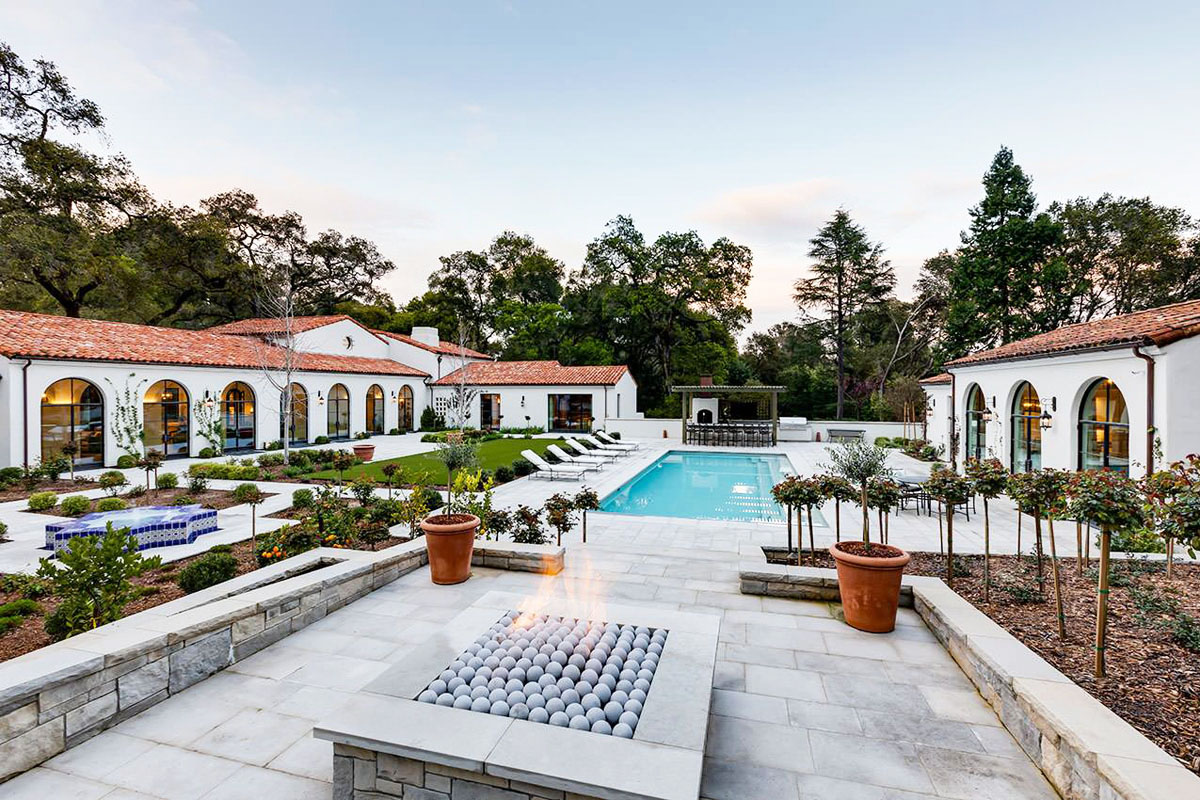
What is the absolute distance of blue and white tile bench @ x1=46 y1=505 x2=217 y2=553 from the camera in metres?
6.51

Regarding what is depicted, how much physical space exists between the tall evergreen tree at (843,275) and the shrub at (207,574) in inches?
1222

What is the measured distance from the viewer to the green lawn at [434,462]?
12904 millimetres

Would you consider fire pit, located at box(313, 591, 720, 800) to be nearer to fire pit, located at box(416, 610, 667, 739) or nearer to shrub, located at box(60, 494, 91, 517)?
fire pit, located at box(416, 610, 667, 739)

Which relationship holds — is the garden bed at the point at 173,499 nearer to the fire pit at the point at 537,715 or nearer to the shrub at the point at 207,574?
the shrub at the point at 207,574

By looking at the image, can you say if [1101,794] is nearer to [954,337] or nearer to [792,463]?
[792,463]

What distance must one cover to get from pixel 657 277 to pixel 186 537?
93.6ft

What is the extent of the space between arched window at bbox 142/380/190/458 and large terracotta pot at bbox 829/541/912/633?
1875 centimetres

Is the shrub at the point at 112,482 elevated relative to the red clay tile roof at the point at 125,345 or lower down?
Result: lower down

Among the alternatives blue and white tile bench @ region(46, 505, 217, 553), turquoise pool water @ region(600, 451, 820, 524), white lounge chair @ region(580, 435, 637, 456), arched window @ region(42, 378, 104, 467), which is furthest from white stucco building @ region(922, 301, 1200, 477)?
arched window @ region(42, 378, 104, 467)

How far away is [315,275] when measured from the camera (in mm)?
36781

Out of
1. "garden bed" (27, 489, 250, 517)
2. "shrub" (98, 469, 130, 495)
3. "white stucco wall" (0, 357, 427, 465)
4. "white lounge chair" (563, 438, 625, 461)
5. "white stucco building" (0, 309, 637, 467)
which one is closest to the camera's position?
"garden bed" (27, 489, 250, 517)

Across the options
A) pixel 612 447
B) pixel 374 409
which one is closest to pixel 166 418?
pixel 374 409

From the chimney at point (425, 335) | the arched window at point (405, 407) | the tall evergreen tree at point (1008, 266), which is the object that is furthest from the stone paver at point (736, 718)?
the chimney at point (425, 335)

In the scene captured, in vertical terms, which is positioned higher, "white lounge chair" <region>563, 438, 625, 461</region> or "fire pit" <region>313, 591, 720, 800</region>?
"fire pit" <region>313, 591, 720, 800</region>
